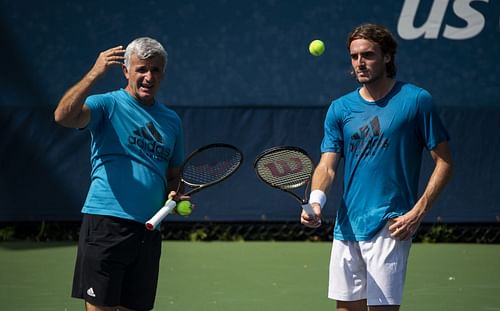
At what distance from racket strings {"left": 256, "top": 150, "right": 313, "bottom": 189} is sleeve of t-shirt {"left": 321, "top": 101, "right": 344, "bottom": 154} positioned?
9.2 inches

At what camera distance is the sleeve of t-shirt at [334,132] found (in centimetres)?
434

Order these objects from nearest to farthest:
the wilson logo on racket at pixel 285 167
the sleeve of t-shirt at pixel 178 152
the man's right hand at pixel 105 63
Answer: the man's right hand at pixel 105 63 → the sleeve of t-shirt at pixel 178 152 → the wilson logo on racket at pixel 285 167

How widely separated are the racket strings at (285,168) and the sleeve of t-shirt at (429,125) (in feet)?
2.11

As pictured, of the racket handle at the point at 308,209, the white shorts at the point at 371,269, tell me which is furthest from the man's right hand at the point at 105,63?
the white shorts at the point at 371,269

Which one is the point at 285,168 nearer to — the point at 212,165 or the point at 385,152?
the point at 212,165

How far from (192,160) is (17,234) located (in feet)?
16.2

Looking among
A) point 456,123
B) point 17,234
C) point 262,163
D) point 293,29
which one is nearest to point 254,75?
point 293,29

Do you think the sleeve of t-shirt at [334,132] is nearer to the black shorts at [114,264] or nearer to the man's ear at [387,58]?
the man's ear at [387,58]

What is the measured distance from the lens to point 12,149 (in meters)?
8.77

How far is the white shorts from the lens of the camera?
4.14 meters

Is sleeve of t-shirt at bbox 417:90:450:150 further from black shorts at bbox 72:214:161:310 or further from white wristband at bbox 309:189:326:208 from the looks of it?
black shorts at bbox 72:214:161:310

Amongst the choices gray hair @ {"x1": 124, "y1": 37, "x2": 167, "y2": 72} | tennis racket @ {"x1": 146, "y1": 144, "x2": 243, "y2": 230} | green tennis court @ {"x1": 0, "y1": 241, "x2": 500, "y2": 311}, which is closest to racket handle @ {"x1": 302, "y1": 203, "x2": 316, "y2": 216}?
tennis racket @ {"x1": 146, "y1": 144, "x2": 243, "y2": 230}

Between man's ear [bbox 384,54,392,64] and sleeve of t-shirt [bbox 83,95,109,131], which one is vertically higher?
man's ear [bbox 384,54,392,64]

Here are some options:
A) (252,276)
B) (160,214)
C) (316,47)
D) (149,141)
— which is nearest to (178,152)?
(149,141)
